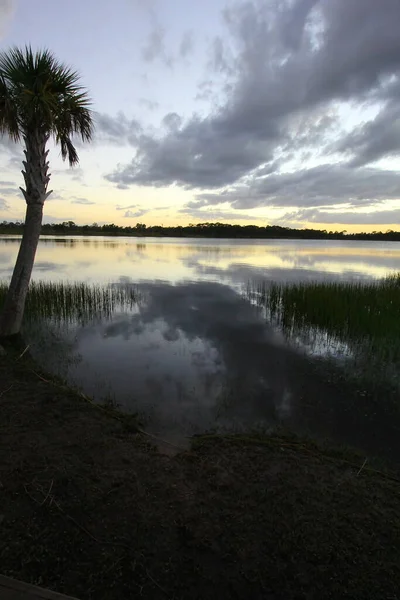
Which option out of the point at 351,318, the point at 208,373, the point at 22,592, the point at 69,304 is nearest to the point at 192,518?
the point at 22,592

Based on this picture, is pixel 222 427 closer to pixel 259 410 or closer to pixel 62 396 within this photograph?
pixel 259 410

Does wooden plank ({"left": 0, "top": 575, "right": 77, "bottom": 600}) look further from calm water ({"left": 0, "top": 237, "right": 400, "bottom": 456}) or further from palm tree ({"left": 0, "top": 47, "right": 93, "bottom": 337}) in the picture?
palm tree ({"left": 0, "top": 47, "right": 93, "bottom": 337})

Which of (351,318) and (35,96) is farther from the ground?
(35,96)

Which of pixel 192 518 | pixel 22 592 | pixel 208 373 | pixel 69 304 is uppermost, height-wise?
pixel 22 592

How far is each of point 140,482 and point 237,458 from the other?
4.95 feet

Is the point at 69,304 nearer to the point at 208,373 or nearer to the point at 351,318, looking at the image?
the point at 208,373

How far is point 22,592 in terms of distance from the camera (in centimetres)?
227

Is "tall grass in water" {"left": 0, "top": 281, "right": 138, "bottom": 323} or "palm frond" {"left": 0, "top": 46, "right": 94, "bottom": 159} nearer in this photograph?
"palm frond" {"left": 0, "top": 46, "right": 94, "bottom": 159}

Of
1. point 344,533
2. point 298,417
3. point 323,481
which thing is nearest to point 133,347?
point 298,417

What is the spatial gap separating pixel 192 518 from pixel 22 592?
5.60ft

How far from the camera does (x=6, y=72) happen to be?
A: 924 cm

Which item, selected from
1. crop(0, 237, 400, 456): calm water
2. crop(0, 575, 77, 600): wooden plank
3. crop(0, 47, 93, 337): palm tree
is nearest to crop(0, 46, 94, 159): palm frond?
crop(0, 47, 93, 337): palm tree

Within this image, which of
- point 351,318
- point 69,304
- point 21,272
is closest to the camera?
point 21,272

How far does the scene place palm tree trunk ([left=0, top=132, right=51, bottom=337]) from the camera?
998cm
